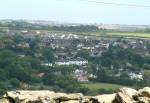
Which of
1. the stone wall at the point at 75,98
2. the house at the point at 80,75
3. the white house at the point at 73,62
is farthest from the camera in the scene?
the white house at the point at 73,62

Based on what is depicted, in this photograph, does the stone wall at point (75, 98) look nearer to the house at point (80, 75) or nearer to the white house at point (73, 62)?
the house at point (80, 75)

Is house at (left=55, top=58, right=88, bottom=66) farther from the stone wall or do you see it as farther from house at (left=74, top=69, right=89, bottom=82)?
the stone wall

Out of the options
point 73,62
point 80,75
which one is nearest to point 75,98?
point 80,75

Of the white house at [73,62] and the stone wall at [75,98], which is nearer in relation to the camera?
the stone wall at [75,98]

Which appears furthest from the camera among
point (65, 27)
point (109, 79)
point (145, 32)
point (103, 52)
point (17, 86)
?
point (65, 27)

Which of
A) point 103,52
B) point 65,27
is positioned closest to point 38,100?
point 103,52

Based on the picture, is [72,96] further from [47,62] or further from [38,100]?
[47,62]

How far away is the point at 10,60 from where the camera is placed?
39.0 metres

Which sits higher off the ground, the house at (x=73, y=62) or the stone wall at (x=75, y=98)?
the stone wall at (x=75, y=98)

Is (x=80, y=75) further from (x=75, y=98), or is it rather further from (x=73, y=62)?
(x=75, y=98)

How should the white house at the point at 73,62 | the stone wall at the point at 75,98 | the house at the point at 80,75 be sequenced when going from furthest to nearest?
1. the white house at the point at 73,62
2. the house at the point at 80,75
3. the stone wall at the point at 75,98

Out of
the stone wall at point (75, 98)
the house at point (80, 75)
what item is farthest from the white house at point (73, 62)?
the stone wall at point (75, 98)

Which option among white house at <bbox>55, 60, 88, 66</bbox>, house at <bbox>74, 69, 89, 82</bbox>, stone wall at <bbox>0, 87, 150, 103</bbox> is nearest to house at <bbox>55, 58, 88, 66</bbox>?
white house at <bbox>55, 60, 88, 66</bbox>

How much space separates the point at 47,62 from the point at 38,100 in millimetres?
33763
